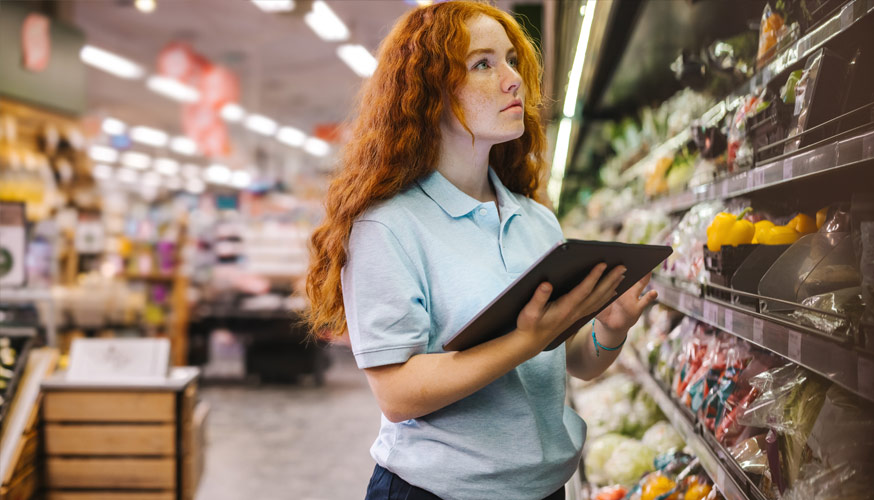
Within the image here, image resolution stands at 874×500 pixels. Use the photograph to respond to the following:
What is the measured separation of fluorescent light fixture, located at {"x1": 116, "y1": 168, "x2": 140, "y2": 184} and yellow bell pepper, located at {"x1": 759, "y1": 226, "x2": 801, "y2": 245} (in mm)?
22477

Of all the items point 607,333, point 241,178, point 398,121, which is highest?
point 241,178

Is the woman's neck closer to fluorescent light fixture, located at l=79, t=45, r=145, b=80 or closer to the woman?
the woman

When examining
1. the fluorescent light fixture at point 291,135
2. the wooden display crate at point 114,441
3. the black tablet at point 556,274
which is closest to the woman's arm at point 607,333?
the black tablet at point 556,274

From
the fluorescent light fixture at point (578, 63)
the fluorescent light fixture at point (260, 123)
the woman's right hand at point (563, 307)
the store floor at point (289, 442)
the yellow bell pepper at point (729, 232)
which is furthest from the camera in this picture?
the fluorescent light fixture at point (260, 123)

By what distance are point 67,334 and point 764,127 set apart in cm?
679

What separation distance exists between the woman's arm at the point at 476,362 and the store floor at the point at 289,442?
10.6 feet

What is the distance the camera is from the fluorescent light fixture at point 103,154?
16.9 meters

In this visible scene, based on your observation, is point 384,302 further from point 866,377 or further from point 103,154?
point 103,154

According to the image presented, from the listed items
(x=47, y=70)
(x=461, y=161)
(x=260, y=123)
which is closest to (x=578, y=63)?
(x=461, y=161)

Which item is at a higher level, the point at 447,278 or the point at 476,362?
the point at 447,278

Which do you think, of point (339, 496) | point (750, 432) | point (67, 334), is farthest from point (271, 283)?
point (750, 432)

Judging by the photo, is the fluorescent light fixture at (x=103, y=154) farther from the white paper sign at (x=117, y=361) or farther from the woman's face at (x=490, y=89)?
the woman's face at (x=490, y=89)

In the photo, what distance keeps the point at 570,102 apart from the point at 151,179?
23257mm

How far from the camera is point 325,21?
615 cm
